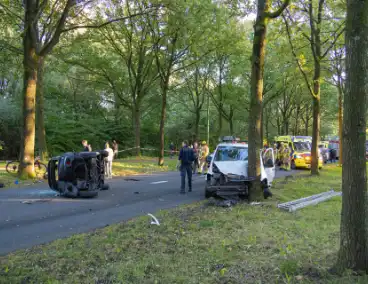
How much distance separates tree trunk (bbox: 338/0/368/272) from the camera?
393cm

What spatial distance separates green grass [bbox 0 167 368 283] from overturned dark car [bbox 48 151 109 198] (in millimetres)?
3612

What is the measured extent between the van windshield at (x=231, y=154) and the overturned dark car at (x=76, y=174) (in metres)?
4.12

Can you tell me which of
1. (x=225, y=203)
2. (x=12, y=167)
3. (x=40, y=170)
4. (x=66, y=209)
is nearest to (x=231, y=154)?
(x=225, y=203)

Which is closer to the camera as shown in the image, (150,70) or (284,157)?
(284,157)

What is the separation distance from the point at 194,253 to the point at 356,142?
9.12 feet

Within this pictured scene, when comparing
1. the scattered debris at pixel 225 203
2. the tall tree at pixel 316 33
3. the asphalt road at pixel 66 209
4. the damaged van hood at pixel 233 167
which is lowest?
the asphalt road at pixel 66 209

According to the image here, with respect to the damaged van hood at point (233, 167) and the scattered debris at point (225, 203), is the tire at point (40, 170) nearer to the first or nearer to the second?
the damaged van hood at point (233, 167)

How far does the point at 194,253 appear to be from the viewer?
16.4ft

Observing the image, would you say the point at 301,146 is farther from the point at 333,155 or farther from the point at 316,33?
the point at 333,155

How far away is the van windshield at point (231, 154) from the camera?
11.1 m

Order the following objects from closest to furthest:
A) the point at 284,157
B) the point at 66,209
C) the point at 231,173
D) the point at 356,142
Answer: the point at 356,142, the point at 66,209, the point at 231,173, the point at 284,157

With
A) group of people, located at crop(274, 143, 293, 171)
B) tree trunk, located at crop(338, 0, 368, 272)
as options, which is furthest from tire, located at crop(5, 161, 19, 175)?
group of people, located at crop(274, 143, 293, 171)

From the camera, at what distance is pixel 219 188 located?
9492 millimetres

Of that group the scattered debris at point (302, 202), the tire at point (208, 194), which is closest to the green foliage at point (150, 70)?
the tire at point (208, 194)
